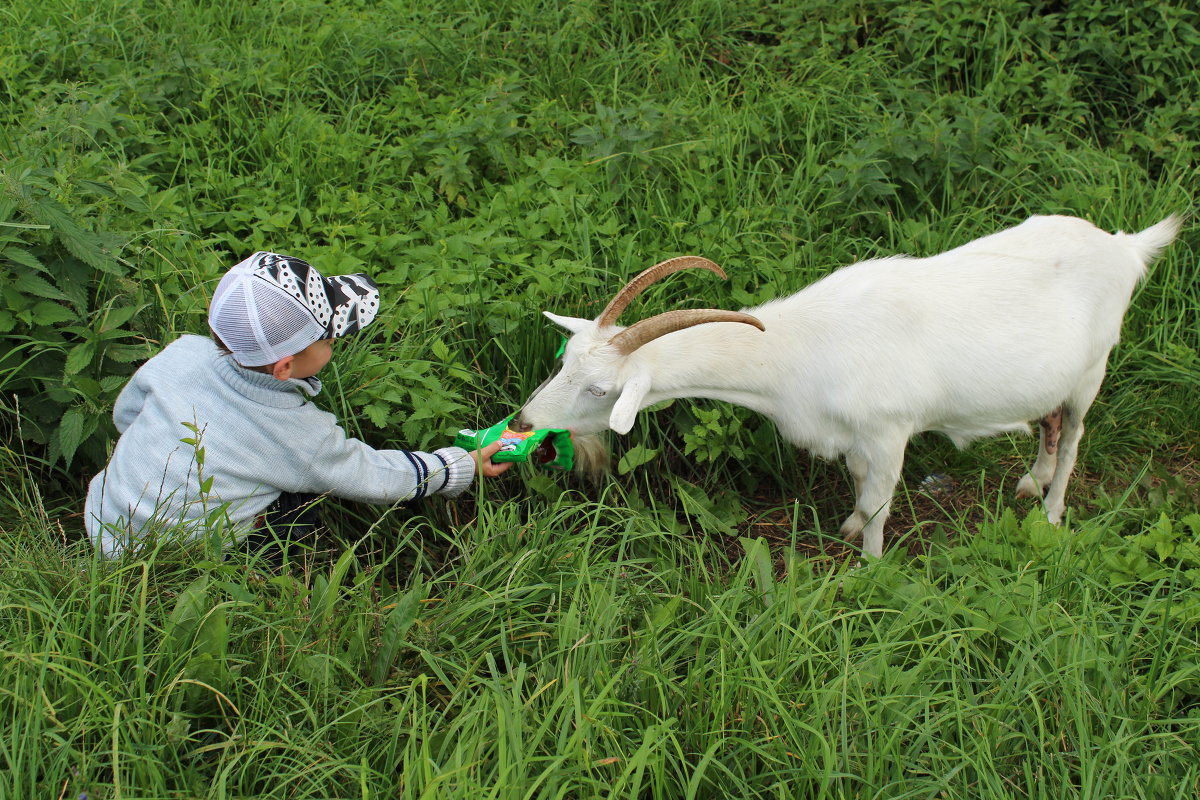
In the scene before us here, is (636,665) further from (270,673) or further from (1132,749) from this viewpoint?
(1132,749)

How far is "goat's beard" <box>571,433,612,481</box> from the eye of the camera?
10.2 feet

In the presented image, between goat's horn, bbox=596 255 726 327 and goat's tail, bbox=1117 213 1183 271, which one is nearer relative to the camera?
goat's horn, bbox=596 255 726 327

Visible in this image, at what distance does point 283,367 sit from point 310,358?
85mm

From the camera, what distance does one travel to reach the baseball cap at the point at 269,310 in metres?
2.24

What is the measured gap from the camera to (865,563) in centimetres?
280

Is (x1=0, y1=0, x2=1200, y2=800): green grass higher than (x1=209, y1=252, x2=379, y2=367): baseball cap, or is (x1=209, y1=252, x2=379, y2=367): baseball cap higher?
(x1=209, y1=252, x2=379, y2=367): baseball cap

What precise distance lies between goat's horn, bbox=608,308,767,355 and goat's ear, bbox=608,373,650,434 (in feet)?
0.36

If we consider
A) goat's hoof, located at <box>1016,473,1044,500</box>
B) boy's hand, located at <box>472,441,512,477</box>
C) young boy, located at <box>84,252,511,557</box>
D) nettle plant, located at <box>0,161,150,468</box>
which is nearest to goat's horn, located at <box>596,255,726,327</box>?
boy's hand, located at <box>472,441,512,477</box>

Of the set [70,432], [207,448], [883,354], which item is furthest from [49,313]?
[883,354]

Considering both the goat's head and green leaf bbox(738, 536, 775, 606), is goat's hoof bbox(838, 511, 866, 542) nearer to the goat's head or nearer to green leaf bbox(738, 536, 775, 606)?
green leaf bbox(738, 536, 775, 606)

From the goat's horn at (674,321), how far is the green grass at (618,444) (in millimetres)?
535

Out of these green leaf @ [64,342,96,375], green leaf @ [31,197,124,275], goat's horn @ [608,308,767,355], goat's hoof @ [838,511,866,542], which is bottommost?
goat's hoof @ [838,511,866,542]

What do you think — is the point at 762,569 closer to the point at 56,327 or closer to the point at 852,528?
the point at 852,528

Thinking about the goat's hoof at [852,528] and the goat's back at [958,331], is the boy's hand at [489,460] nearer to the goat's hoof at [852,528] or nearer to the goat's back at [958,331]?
the goat's back at [958,331]
